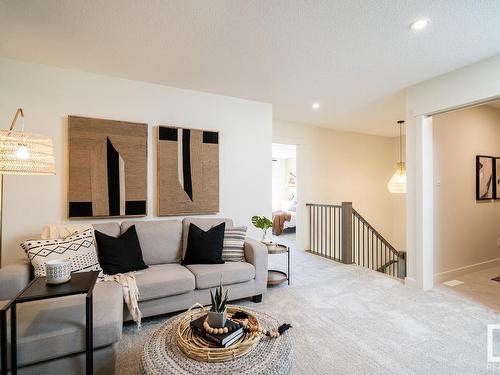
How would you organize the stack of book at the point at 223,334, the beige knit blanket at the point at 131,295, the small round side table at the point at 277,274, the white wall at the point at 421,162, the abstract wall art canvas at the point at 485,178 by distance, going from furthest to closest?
1. the abstract wall art canvas at the point at 485,178
2. the small round side table at the point at 277,274
3. the white wall at the point at 421,162
4. the beige knit blanket at the point at 131,295
5. the stack of book at the point at 223,334

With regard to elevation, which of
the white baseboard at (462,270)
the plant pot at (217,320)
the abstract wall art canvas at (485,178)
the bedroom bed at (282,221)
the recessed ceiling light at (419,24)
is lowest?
the white baseboard at (462,270)

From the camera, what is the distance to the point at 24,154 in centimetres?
192

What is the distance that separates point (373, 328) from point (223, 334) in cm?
159

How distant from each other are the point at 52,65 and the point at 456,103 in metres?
4.23

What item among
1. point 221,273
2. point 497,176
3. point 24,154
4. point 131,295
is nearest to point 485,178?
point 497,176

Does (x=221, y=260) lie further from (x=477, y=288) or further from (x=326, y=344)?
(x=477, y=288)

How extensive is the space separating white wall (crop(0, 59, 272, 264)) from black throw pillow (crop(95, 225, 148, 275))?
2.26ft

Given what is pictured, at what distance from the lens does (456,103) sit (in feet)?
9.43

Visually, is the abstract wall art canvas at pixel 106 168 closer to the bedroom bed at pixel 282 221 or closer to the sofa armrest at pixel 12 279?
the sofa armrest at pixel 12 279

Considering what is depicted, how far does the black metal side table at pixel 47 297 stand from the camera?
4.24 feet

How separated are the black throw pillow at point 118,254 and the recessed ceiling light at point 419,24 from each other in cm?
302

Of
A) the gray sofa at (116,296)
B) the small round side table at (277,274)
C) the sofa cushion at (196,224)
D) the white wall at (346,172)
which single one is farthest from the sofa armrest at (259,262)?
the white wall at (346,172)

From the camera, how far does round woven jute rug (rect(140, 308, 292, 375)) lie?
47.7 inches

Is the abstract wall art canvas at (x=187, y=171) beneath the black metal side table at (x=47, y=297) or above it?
above
